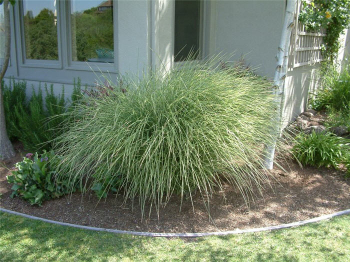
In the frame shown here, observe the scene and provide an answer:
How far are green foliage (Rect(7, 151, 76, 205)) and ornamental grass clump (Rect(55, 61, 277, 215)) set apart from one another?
0.21 metres

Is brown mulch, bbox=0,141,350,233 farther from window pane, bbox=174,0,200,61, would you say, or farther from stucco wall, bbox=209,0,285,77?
window pane, bbox=174,0,200,61

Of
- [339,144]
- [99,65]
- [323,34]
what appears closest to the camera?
[339,144]

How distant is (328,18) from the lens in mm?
6160

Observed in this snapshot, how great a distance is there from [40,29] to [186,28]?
2.65 metres

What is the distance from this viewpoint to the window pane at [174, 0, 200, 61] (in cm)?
580

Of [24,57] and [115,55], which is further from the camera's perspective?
[24,57]

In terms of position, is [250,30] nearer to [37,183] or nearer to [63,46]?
[63,46]

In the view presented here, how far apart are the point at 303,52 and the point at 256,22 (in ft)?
3.48

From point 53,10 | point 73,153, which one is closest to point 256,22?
point 53,10

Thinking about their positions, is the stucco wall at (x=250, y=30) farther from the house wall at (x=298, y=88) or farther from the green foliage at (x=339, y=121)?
the green foliage at (x=339, y=121)

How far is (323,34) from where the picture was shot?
7.20 metres

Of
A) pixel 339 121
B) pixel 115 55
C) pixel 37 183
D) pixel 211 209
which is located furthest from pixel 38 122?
pixel 339 121

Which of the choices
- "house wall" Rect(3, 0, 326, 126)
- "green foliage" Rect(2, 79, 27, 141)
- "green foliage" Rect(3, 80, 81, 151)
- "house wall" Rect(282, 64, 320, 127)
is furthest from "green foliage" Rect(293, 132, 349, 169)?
"green foliage" Rect(2, 79, 27, 141)

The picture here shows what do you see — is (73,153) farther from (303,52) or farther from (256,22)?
(303,52)
